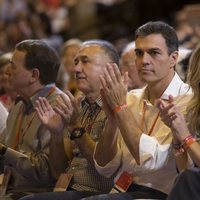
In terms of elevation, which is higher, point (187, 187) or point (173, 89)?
point (173, 89)

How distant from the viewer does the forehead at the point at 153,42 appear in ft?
13.3

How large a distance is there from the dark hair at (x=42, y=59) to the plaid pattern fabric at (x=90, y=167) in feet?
1.55

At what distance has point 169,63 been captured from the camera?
160 inches

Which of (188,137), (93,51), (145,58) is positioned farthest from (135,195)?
(93,51)

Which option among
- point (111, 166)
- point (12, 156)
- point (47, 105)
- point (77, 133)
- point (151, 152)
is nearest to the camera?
point (151, 152)

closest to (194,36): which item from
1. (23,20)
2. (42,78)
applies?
(42,78)

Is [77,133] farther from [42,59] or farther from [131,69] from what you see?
[131,69]

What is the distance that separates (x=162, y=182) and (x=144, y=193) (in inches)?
4.2

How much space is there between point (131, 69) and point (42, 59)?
822 millimetres

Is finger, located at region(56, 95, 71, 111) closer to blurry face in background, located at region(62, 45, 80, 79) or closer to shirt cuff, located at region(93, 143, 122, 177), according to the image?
shirt cuff, located at region(93, 143, 122, 177)

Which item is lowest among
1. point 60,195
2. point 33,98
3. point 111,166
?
point 60,195

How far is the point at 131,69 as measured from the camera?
5.38 metres

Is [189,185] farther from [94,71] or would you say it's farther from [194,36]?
[194,36]

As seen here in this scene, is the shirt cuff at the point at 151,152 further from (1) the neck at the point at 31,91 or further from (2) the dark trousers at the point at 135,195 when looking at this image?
(1) the neck at the point at 31,91
